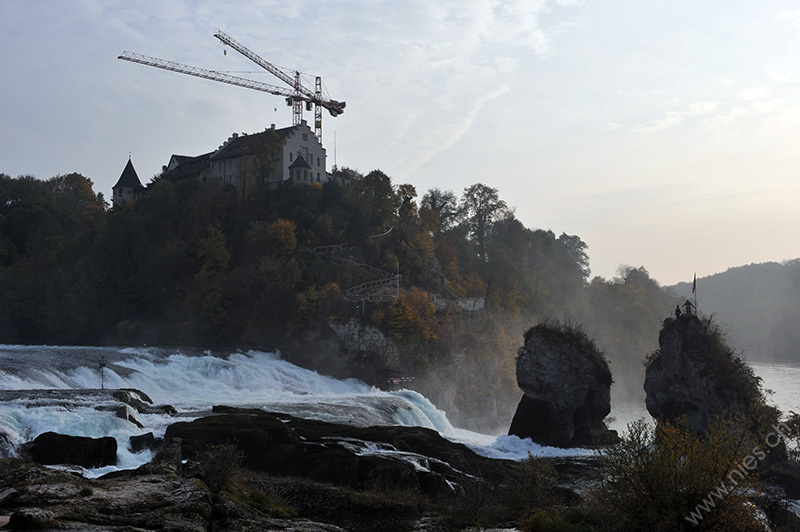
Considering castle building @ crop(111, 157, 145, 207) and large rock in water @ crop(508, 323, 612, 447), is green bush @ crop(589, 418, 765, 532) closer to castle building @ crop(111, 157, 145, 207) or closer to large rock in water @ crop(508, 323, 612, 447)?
large rock in water @ crop(508, 323, 612, 447)

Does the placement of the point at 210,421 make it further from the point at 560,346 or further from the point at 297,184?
the point at 297,184

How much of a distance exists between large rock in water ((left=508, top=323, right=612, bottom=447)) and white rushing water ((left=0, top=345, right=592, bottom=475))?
1942 mm

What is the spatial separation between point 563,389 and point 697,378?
27.5 feet

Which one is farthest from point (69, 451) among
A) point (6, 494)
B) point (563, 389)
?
point (563, 389)

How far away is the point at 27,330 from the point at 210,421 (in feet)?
231

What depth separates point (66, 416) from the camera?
27.0 metres

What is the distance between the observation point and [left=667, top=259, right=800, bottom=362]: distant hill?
148375mm

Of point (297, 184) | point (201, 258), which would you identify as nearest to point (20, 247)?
point (201, 258)

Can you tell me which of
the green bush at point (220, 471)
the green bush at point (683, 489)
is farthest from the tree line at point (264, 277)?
the green bush at point (683, 489)

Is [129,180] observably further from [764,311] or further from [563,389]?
[764,311]

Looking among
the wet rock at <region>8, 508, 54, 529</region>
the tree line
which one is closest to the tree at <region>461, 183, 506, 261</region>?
the tree line

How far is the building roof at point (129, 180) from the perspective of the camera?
104m

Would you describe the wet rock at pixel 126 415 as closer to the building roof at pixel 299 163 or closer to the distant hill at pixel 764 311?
the building roof at pixel 299 163

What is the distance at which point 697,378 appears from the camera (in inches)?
1444
